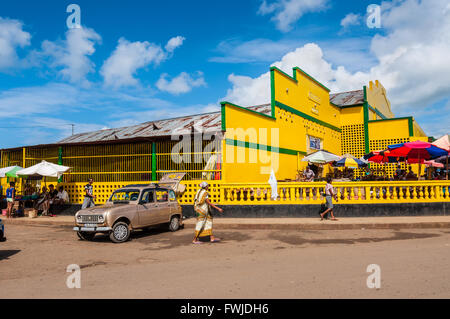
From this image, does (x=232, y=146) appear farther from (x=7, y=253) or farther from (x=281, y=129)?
(x=7, y=253)

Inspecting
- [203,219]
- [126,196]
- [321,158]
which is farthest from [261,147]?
[203,219]

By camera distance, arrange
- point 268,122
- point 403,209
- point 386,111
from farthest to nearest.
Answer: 1. point 386,111
2. point 268,122
3. point 403,209

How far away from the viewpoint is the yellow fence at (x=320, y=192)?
12875mm

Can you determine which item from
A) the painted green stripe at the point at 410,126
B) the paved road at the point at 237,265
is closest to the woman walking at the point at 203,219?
the paved road at the point at 237,265

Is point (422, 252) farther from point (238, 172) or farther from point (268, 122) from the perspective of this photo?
point (268, 122)

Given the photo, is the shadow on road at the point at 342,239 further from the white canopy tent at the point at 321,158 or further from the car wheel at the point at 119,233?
the white canopy tent at the point at 321,158

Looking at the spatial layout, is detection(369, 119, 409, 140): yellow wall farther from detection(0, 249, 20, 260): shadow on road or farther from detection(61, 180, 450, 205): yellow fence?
detection(0, 249, 20, 260): shadow on road

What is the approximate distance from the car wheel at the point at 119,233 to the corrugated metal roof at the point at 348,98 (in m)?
22.0

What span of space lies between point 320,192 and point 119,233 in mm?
7444

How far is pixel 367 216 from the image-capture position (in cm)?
1288

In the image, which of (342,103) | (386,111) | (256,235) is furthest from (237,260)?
(386,111)

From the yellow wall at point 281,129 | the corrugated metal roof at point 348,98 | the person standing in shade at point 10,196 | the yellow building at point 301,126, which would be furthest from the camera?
the corrugated metal roof at point 348,98
